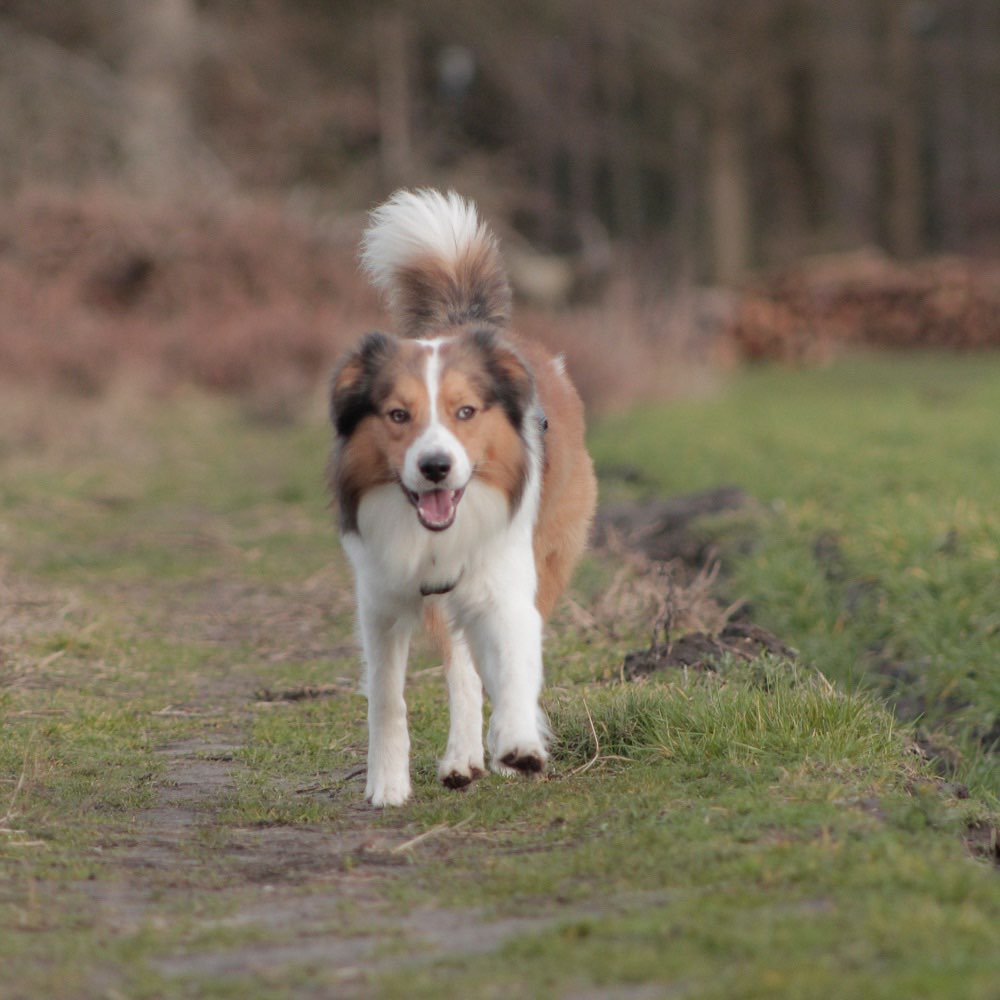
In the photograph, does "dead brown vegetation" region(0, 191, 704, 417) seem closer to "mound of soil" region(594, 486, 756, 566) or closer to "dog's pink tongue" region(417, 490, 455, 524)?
"mound of soil" region(594, 486, 756, 566)

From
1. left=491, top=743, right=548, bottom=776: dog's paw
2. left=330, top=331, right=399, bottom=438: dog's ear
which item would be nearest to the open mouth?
left=330, top=331, right=399, bottom=438: dog's ear

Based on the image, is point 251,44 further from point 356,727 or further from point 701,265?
point 356,727

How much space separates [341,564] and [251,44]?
19291 millimetres

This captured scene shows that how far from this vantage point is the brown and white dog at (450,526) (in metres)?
4.52

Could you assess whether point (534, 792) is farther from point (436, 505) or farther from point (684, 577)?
point (684, 577)

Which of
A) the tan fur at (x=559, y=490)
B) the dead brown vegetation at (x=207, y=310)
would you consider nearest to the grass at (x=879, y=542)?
the tan fur at (x=559, y=490)

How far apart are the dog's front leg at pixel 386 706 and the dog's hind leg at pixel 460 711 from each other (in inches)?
5.3

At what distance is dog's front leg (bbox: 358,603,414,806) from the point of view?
4.76 m

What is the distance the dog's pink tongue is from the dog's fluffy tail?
1253 millimetres

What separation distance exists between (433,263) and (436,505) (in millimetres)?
1531

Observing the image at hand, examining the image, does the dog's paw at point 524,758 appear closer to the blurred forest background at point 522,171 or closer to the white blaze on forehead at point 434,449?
the white blaze on forehead at point 434,449

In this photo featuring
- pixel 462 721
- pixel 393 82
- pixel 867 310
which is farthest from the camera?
pixel 393 82

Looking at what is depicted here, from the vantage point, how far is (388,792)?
474 cm

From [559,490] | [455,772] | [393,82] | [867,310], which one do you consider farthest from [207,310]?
[455,772]
